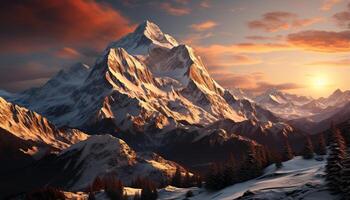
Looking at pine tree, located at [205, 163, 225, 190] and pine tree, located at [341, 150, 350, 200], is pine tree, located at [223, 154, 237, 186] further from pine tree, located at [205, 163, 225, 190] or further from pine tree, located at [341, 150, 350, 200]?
pine tree, located at [341, 150, 350, 200]

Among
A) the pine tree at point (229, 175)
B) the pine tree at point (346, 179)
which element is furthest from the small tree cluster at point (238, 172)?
the pine tree at point (346, 179)

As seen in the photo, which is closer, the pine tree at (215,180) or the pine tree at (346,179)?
the pine tree at (346,179)

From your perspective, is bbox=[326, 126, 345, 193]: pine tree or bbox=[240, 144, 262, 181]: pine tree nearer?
bbox=[326, 126, 345, 193]: pine tree

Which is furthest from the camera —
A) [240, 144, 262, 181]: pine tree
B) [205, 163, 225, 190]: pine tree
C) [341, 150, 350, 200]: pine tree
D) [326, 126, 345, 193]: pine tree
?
[205, 163, 225, 190]: pine tree

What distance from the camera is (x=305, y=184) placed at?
11919 centimetres

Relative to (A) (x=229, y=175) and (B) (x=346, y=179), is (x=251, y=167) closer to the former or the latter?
(A) (x=229, y=175)

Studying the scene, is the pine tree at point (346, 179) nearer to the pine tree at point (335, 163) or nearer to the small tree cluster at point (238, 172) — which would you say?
the pine tree at point (335, 163)

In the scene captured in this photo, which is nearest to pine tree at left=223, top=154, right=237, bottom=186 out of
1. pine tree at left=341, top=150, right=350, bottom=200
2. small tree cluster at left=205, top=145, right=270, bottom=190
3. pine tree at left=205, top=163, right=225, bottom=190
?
small tree cluster at left=205, top=145, right=270, bottom=190

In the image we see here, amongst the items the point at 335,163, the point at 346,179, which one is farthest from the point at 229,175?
the point at 346,179

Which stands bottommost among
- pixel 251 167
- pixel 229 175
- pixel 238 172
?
pixel 229 175

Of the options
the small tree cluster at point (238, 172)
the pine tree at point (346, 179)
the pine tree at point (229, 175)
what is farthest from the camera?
the pine tree at point (229, 175)

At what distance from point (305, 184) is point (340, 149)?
1552 cm

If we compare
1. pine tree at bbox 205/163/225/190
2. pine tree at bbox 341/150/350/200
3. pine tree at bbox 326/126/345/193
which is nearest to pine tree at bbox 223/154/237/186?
pine tree at bbox 205/163/225/190

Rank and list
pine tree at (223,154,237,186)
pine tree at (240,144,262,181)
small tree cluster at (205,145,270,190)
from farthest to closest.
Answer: pine tree at (223,154,237,186) < small tree cluster at (205,145,270,190) < pine tree at (240,144,262,181)
